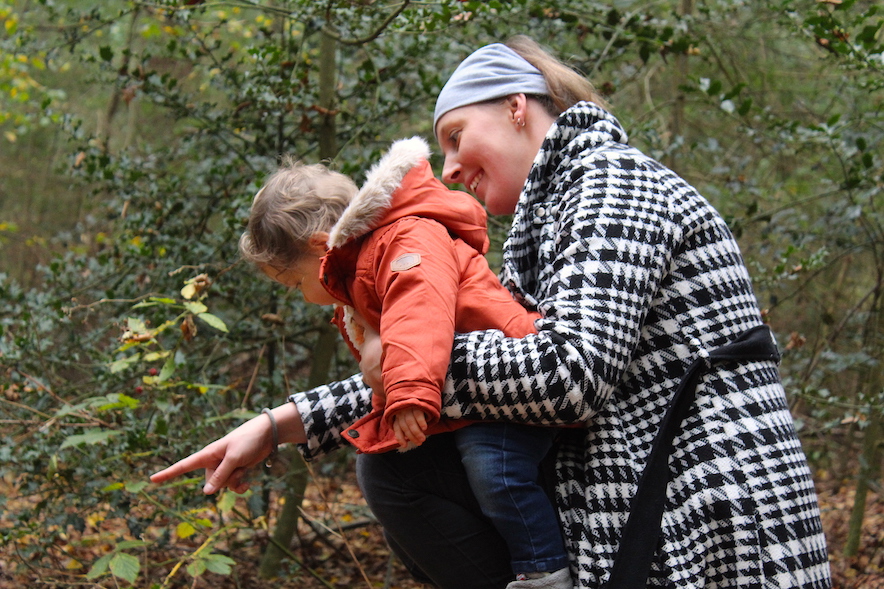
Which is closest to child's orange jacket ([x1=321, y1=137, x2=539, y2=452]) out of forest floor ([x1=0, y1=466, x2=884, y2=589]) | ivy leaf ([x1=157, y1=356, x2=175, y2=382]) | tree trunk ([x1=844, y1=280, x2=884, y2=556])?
ivy leaf ([x1=157, y1=356, x2=175, y2=382])

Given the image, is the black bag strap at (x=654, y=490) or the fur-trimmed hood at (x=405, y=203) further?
the fur-trimmed hood at (x=405, y=203)

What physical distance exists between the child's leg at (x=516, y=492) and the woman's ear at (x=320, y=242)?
0.55m

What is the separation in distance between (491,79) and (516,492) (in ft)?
2.82

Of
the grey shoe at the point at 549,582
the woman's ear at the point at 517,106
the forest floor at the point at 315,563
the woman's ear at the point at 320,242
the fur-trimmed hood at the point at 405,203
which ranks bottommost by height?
the forest floor at the point at 315,563

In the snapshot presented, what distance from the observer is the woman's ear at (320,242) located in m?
1.76

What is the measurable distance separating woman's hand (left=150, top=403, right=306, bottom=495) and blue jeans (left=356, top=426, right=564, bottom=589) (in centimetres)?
32

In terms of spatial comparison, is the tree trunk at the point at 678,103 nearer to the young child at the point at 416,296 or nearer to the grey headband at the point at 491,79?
the grey headband at the point at 491,79

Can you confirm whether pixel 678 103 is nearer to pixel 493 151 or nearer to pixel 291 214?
pixel 493 151

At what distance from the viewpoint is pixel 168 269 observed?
3418 millimetres

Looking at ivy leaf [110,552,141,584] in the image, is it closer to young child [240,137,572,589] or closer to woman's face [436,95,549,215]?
young child [240,137,572,589]

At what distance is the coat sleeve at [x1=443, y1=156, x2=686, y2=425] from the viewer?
4.27ft

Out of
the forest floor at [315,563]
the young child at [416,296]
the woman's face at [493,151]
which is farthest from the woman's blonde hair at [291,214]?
the forest floor at [315,563]

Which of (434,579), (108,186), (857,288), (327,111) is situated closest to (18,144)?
(108,186)

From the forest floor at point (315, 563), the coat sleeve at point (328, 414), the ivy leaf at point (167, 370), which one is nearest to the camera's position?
the coat sleeve at point (328, 414)
